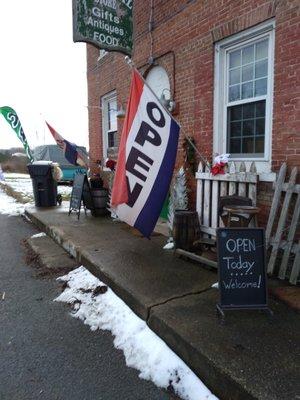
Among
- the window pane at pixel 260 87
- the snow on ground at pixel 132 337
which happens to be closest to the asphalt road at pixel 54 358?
the snow on ground at pixel 132 337

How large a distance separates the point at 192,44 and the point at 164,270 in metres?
3.76

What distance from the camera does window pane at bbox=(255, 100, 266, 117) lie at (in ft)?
16.1

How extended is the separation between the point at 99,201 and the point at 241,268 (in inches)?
222

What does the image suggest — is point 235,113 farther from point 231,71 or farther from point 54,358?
point 54,358

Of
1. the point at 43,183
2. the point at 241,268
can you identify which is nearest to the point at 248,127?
the point at 241,268

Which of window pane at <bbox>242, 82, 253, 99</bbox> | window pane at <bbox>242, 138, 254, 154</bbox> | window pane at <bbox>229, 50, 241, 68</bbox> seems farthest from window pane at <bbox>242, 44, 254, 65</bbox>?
window pane at <bbox>242, 138, 254, 154</bbox>

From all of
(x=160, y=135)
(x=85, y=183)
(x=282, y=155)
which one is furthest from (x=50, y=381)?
(x=85, y=183)

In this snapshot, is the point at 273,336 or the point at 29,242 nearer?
the point at 273,336

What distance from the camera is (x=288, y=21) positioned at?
424cm

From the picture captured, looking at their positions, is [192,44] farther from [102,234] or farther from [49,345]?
[49,345]

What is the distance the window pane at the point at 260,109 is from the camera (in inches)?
194

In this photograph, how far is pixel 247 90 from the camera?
514 centimetres

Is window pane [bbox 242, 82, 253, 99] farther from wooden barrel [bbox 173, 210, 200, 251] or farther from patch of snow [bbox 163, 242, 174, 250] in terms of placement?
patch of snow [bbox 163, 242, 174, 250]

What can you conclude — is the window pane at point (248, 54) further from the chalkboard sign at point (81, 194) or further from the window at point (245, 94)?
the chalkboard sign at point (81, 194)
